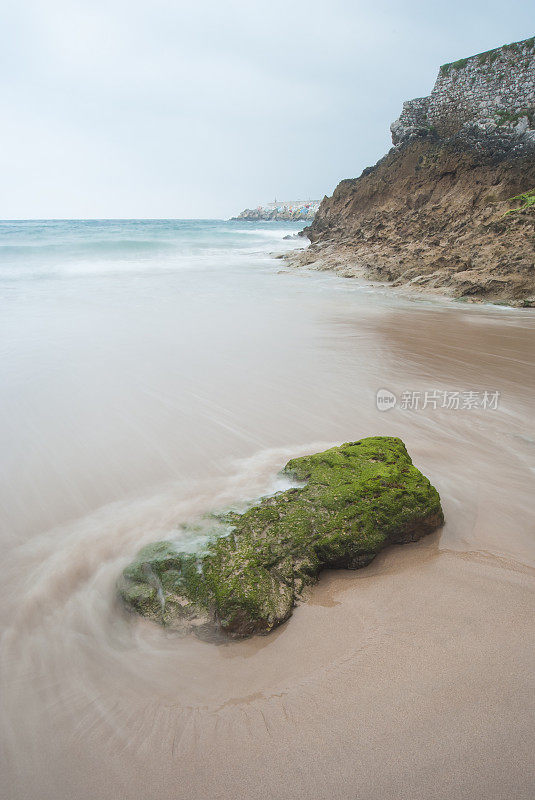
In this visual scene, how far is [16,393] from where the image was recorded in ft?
15.0

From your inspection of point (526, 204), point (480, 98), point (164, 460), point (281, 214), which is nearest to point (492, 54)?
point (480, 98)

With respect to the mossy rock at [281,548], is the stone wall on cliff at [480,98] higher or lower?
higher

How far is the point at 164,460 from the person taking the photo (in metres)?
3.28

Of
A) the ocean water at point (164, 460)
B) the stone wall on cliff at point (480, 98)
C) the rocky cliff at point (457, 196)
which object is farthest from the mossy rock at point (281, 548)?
the stone wall on cliff at point (480, 98)

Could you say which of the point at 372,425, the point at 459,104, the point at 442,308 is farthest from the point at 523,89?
the point at 372,425

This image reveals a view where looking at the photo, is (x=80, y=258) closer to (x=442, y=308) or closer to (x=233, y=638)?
(x=442, y=308)

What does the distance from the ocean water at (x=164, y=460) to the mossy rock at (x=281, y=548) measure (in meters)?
0.11

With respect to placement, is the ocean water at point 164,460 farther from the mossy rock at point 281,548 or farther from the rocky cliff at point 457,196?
the rocky cliff at point 457,196

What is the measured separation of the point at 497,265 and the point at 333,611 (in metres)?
9.81

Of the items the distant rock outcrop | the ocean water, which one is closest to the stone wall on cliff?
the ocean water

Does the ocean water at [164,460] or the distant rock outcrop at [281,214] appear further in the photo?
the distant rock outcrop at [281,214]

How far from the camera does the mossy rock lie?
1.87 metres

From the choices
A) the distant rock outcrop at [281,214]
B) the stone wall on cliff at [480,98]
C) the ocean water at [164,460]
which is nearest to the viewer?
the ocean water at [164,460]

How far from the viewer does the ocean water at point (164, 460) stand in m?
1.56
